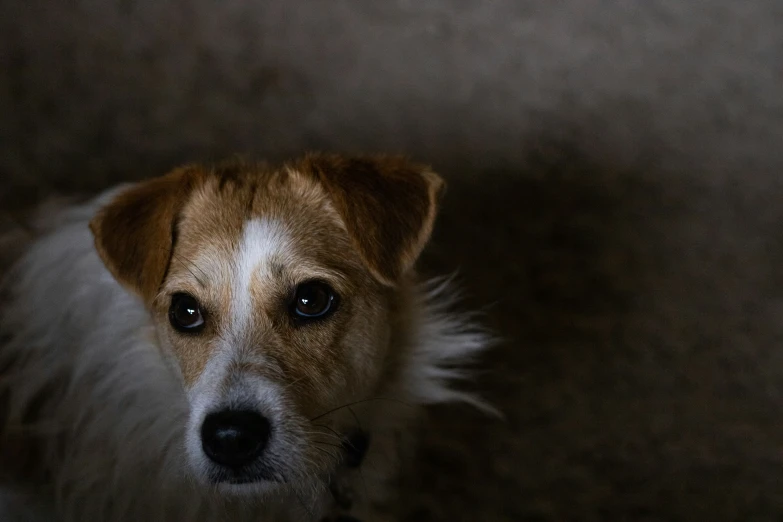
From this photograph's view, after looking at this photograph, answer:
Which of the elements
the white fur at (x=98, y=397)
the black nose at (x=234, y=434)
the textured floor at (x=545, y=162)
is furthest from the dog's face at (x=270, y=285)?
the textured floor at (x=545, y=162)

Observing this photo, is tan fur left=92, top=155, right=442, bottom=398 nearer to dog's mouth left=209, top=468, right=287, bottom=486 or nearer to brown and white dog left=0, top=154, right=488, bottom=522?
brown and white dog left=0, top=154, right=488, bottom=522

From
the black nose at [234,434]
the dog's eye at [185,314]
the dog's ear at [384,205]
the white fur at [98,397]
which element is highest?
the dog's ear at [384,205]

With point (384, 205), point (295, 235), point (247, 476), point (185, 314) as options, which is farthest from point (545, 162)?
point (247, 476)

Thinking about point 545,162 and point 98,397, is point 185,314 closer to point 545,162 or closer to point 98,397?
point 98,397

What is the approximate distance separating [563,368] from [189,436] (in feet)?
3.98

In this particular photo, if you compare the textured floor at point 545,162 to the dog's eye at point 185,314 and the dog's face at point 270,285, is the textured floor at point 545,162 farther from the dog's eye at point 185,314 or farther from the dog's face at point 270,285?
the dog's eye at point 185,314

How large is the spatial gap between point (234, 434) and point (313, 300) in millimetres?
270

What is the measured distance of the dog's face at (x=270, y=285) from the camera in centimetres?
121

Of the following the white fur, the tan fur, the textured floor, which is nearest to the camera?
the tan fur

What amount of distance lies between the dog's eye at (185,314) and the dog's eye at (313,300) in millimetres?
176

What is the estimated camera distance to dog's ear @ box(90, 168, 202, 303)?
1.33 meters

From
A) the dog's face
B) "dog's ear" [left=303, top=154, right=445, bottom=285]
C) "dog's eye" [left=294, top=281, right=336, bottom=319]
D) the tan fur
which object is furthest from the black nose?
Result: "dog's ear" [left=303, top=154, right=445, bottom=285]

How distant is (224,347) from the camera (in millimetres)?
1248

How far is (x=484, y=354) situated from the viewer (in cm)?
215
